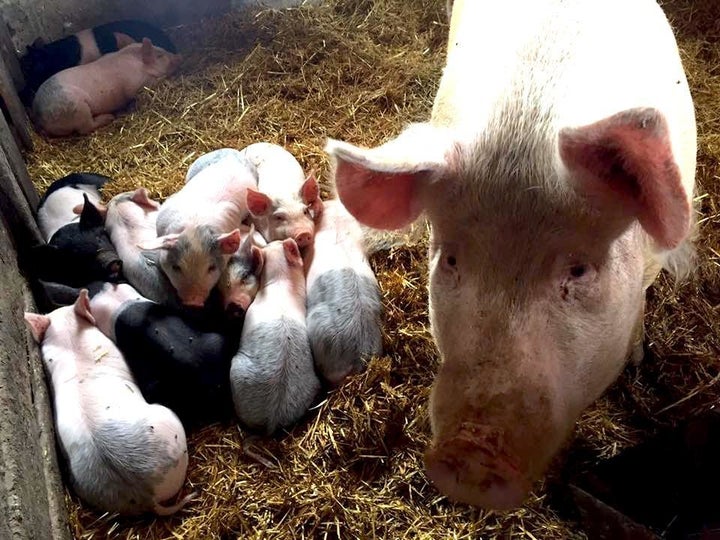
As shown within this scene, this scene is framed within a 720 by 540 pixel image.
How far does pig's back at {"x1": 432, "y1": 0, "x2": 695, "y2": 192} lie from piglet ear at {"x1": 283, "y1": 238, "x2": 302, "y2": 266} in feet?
3.15

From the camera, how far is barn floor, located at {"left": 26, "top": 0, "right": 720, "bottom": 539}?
2.36 meters

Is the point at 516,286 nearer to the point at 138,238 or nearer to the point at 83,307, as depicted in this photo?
the point at 83,307

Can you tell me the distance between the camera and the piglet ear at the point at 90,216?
3.20 metres

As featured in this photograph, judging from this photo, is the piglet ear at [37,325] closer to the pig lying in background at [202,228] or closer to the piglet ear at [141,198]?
the pig lying in background at [202,228]

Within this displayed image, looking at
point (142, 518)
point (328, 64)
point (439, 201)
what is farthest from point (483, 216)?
point (328, 64)

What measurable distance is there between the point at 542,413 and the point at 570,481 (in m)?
0.94

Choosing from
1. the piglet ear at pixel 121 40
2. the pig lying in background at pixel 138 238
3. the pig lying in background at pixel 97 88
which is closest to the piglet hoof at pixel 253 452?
the pig lying in background at pixel 138 238

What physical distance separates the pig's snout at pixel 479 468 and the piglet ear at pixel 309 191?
1895 millimetres

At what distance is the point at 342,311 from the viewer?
2715mm

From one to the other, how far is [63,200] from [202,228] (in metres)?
0.94

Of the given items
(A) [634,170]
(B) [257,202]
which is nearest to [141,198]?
(B) [257,202]

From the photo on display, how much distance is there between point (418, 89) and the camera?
4.21 m

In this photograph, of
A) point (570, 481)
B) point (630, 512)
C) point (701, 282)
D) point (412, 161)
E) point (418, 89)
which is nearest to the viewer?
point (412, 161)

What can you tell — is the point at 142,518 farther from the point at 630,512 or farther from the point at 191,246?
the point at 630,512
